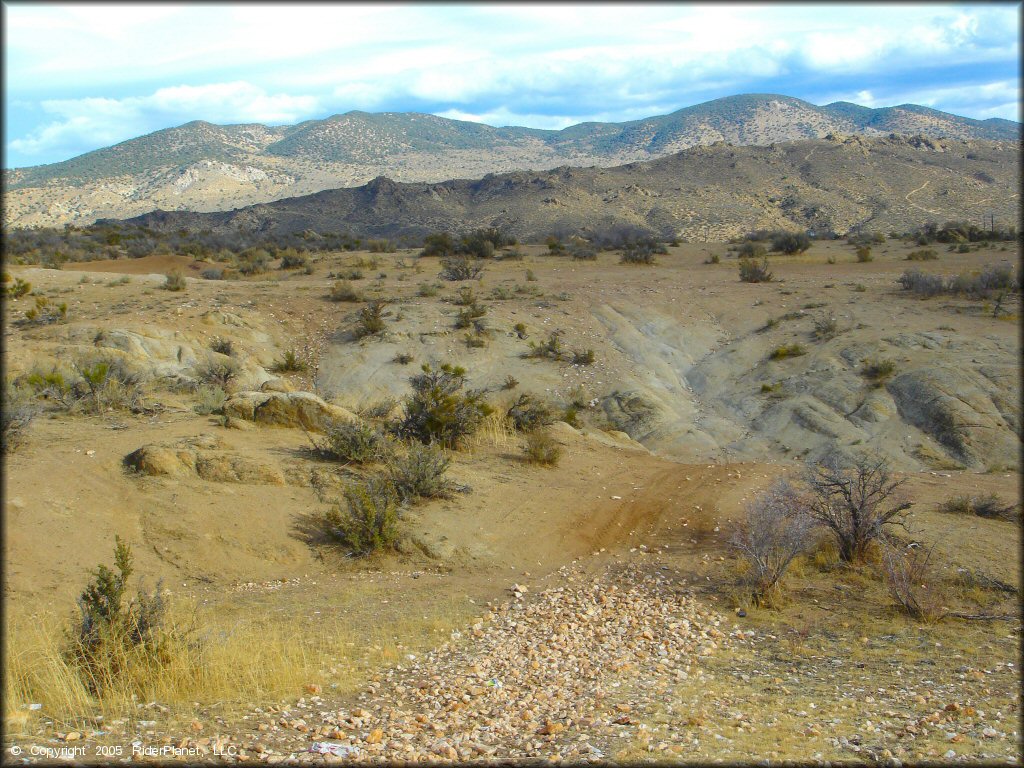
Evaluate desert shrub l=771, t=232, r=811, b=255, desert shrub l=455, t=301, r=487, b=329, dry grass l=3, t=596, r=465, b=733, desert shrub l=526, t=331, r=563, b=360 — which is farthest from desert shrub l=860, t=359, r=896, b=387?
desert shrub l=771, t=232, r=811, b=255

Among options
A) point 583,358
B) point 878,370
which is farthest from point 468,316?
point 878,370

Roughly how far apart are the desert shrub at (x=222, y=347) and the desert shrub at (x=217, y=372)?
1.21 m

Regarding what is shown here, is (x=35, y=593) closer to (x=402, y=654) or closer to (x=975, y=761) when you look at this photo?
(x=402, y=654)

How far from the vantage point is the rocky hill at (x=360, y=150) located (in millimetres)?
91875

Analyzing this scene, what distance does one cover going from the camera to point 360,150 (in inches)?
4943

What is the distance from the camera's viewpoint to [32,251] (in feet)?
→ 102

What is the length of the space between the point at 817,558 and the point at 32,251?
114 ft

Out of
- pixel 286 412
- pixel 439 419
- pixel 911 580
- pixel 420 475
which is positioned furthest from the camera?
pixel 439 419

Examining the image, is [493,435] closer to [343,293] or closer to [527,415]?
[527,415]

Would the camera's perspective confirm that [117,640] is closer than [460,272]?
Yes

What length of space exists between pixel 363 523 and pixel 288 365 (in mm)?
9446

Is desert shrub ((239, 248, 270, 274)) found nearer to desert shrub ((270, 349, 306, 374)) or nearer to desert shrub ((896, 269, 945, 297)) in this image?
desert shrub ((270, 349, 306, 374))

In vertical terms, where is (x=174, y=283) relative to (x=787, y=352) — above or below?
above

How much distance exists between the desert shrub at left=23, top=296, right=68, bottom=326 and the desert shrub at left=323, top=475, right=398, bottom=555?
501 inches
